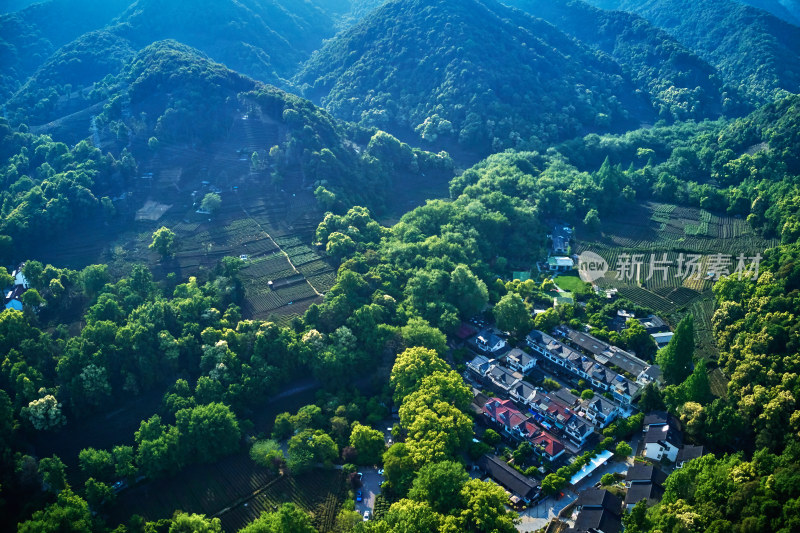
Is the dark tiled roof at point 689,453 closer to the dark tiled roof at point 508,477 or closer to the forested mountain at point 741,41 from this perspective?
the dark tiled roof at point 508,477

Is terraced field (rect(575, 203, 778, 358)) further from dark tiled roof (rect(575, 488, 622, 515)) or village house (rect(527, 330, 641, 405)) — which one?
dark tiled roof (rect(575, 488, 622, 515))

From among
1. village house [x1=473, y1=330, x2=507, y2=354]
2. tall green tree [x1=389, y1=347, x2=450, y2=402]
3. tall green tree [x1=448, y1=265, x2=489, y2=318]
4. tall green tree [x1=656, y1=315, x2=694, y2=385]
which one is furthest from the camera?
tall green tree [x1=448, y1=265, x2=489, y2=318]

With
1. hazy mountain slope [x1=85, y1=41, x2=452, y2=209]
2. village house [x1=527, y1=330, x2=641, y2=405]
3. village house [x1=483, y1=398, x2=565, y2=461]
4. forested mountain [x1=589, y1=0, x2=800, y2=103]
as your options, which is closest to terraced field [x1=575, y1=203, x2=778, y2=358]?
village house [x1=527, y1=330, x2=641, y2=405]

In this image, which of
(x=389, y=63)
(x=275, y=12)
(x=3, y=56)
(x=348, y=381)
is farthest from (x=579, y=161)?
(x=3, y=56)

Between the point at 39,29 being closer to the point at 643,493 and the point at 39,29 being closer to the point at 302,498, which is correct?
the point at 302,498

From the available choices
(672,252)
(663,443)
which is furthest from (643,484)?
(672,252)

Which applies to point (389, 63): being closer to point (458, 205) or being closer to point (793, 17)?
point (458, 205)
